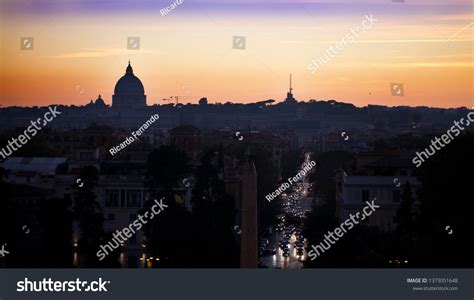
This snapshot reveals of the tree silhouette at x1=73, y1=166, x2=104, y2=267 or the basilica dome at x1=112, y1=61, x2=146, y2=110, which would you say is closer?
the tree silhouette at x1=73, y1=166, x2=104, y2=267

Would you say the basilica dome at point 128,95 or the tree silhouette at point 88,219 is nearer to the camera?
the tree silhouette at point 88,219

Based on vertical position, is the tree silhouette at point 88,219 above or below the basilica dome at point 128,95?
below

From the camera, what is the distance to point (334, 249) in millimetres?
19078

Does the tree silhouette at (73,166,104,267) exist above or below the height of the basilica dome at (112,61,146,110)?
below

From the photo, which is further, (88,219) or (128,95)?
(128,95)

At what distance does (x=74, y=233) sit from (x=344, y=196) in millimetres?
5014

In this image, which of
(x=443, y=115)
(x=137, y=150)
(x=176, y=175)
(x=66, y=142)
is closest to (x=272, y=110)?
(x=443, y=115)

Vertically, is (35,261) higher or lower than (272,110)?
lower

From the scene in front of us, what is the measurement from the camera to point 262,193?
32.8m

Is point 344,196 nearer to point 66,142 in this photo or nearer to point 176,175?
point 176,175

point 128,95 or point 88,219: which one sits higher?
Result: point 128,95
